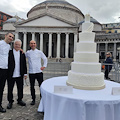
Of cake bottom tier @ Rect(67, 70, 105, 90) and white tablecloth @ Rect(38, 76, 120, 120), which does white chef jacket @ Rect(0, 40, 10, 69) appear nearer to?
white tablecloth @ Rect(38, 76, 120, 120)

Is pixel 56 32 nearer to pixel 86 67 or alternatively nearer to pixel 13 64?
pixel 13 64

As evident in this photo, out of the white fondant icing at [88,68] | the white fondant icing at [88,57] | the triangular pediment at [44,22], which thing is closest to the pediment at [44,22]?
the triangular pediment at [44,22]

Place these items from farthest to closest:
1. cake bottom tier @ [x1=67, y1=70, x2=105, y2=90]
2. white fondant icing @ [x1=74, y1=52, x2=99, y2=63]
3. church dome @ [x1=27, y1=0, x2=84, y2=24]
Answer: church dome @ [x1=27, y1=0, x2=84, y2=24]
white fondant icing @ [x1=74, y1=52, x2=99, y2=63]
cake bottom tier @ [x1=67, y1=70, x2=105, y2=90]

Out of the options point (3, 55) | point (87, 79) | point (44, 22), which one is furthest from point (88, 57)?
point (44, 22)

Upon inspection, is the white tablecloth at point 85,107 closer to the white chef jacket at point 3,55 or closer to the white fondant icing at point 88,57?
the white fondant icing at point 88,57

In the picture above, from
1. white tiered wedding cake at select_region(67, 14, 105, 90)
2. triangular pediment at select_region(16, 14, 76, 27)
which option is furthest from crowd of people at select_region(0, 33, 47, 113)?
triangular pediment at select_region(16, 14, 76, 27)

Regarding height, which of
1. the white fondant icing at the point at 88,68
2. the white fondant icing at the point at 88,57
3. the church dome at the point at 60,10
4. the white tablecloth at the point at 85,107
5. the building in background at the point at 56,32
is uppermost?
the church dome at the point at 60,10

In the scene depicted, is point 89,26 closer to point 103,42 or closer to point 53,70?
point 53,70

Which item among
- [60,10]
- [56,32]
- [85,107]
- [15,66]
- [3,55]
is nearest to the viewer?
[85,107]

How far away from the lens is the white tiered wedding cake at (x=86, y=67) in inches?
91.1

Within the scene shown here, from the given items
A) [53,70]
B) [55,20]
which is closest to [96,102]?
[53,70]

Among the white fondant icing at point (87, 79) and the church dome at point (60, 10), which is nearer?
the white fondant icing at point (87, 79)

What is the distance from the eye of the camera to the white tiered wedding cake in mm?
2314

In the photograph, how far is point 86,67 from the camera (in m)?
2.38
